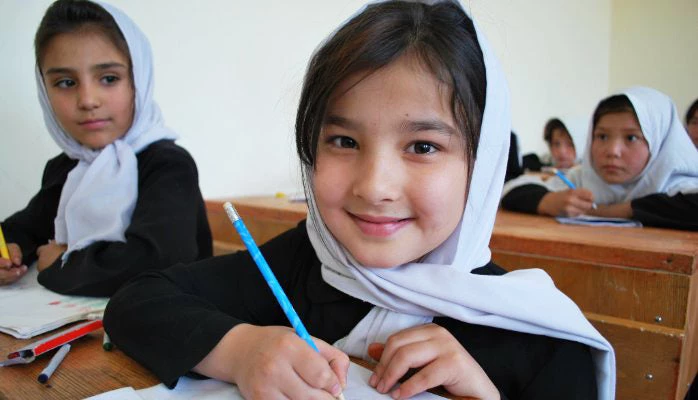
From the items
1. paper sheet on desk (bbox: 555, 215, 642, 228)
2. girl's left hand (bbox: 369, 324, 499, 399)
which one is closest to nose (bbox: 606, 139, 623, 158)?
paper sheet on desk (bbox: 555, 215, 642, 228)

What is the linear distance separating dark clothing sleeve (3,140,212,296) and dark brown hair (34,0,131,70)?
29 centimetres

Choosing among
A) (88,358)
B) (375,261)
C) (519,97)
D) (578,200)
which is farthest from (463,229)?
(519,97)

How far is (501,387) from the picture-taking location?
63 cm

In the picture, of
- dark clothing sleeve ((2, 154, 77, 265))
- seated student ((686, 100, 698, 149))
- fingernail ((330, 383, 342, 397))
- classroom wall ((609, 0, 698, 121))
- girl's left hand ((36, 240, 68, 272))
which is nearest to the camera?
fingernail ((330, 383, 342, 397))

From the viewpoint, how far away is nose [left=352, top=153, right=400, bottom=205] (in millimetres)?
611

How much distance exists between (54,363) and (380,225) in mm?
422

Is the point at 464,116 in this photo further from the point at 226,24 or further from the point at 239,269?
the point at 226,24

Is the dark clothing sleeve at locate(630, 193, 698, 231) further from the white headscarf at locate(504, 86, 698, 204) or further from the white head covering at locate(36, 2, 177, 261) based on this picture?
the white head covering at locate(36, 2, 177, 261)

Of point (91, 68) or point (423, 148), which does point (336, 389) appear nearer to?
point (423, 148)

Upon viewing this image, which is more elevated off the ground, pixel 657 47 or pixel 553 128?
pixel 657 47

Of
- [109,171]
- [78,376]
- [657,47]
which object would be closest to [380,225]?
[78,376]

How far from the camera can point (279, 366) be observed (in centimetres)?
51

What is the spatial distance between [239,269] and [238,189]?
1.44 m

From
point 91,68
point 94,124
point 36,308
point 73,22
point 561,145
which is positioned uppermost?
point 73,22
